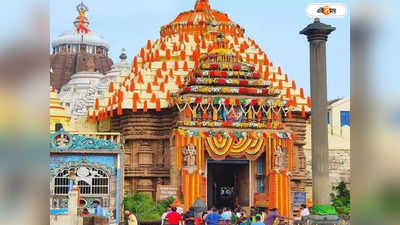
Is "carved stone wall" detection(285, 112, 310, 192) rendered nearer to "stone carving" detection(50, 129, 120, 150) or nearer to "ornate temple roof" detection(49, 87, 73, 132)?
"stone carving" detection(50, 129, 120, 150)

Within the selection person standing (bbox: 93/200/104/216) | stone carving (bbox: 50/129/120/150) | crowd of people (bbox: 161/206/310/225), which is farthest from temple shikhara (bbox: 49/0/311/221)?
person standing (bbox: 93/200/104/216)

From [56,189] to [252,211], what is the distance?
8358 mm

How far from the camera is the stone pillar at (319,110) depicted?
16406mm

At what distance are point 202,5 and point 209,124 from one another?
12272 mm

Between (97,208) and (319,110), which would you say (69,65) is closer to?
(97,208)

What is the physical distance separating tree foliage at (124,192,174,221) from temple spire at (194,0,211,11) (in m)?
13.8

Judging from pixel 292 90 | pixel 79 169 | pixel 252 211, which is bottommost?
pixel 252 211

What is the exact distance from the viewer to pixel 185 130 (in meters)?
29.2

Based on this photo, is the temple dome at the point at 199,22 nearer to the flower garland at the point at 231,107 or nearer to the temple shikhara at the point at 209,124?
the temple shikhara at the point at 209,124

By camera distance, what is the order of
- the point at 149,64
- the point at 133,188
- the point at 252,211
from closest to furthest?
the point at 252,211 < the point at 133,188 < the point at 149,64

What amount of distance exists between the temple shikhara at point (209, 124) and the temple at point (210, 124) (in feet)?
0.15
